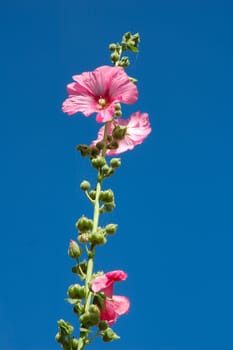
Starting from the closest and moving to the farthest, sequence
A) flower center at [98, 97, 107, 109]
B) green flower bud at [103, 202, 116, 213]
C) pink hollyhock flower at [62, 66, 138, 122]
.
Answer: green flower bud at [103, 202, 116, 213], pink hollyhock flower at [62, 66, 138, 122], flower center at [98, 97, 107, 109]

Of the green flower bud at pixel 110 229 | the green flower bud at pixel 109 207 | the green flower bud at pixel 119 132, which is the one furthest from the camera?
the green flower bud at pixel 119 132

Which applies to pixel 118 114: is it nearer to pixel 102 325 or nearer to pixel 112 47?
pixel 112 47

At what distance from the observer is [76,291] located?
9.82 ft

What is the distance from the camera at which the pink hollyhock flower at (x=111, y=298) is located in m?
2.94

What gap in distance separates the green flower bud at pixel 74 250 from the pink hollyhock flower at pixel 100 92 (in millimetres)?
955

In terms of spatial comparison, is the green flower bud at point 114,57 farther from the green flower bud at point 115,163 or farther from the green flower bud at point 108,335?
the green flower bud at point 108,335

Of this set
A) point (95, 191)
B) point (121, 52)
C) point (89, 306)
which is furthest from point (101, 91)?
point (89, 306)

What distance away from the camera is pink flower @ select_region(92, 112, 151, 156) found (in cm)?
376

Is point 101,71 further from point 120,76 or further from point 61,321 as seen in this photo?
point 61,321

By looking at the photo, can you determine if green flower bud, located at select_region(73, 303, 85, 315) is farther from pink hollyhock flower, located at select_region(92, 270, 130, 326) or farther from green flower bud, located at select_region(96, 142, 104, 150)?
green flower bud, located at select_region(96, 142, 104, 150)

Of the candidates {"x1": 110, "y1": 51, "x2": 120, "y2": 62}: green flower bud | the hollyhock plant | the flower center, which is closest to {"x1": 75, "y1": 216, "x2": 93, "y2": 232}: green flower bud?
the hollyhock plant

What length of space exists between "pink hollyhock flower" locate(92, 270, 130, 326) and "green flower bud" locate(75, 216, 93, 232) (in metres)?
0.38

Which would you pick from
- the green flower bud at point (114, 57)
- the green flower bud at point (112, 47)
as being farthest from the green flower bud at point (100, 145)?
the green flower bud at point (112, 47)

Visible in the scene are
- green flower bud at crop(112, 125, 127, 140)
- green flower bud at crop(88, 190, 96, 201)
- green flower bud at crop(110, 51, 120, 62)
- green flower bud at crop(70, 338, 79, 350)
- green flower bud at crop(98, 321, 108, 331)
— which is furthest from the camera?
green flower bud at crop(110, 51, 120, 62)
